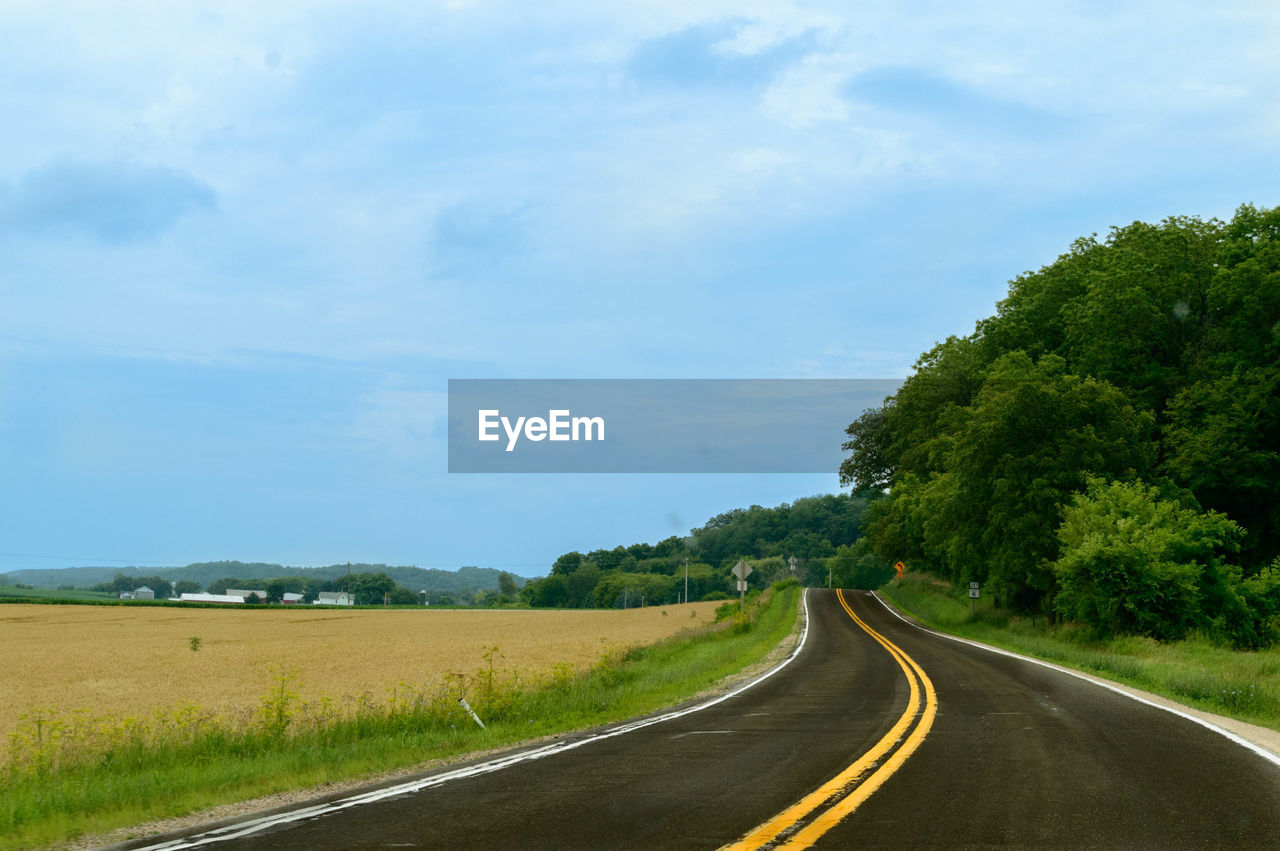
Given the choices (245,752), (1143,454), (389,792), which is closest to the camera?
(389,792)

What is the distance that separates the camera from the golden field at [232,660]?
28.0 meters

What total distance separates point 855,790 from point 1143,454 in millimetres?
38779

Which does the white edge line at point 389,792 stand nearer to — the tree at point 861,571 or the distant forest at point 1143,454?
the distant forest at point 1143,454

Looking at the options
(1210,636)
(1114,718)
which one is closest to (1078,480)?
(1210,636)

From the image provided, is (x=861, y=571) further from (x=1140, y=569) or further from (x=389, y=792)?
(x=389, y=792)

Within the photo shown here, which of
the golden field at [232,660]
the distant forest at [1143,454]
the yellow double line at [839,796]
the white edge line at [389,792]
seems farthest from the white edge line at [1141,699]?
the golden field at [232,660]

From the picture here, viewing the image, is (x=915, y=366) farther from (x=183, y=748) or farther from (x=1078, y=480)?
(x=183, y=748)

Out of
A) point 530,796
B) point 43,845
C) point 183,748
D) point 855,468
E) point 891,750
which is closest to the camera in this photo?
point 43,845

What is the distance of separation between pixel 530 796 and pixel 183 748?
5.97 m

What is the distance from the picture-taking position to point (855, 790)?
7906mm

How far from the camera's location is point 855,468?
7456cm

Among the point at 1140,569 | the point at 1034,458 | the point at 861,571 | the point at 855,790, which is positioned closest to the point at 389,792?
the point at 855,790

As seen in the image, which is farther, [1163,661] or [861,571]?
[861,571]

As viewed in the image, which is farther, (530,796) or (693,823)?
(530,796)
